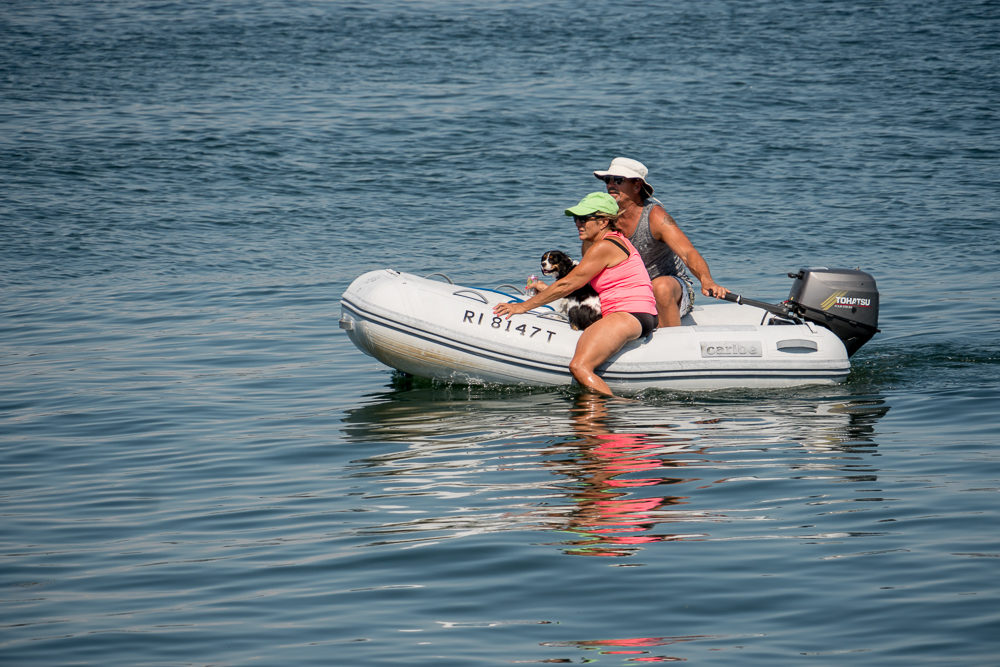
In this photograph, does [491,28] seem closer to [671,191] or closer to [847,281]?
[671,191]

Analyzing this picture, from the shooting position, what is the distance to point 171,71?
20.1 metres

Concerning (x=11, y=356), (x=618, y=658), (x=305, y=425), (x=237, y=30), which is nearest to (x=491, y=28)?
(x=237, y=30)

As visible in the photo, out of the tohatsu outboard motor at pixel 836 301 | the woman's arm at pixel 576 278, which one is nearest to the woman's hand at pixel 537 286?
the woman's arm at pixel 576 278

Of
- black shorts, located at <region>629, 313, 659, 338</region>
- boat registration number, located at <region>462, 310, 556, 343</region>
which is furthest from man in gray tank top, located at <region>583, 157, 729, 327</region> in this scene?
boat registration number, located at <region>462, 310, 556, 343</region>

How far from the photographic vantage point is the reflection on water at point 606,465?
16.9ft

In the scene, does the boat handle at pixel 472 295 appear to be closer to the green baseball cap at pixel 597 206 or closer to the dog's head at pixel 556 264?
the dog's head at pixel 556 264

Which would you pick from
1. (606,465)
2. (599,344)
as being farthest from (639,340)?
(606,465)

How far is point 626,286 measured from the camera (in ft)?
23.8

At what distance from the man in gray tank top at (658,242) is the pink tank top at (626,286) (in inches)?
11.8

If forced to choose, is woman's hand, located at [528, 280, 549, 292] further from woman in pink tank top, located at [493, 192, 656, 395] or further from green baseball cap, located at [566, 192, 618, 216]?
green baseball cap, located at [566, 192, 618, 216]

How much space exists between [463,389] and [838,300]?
2.39 meters

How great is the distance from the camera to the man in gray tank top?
7352 millimetres

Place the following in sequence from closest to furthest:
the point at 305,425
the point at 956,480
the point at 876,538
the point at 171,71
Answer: the point at 876,538
the point at 956,480
the point at 305,425
the point at 171,71

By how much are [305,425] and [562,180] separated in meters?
8.64
